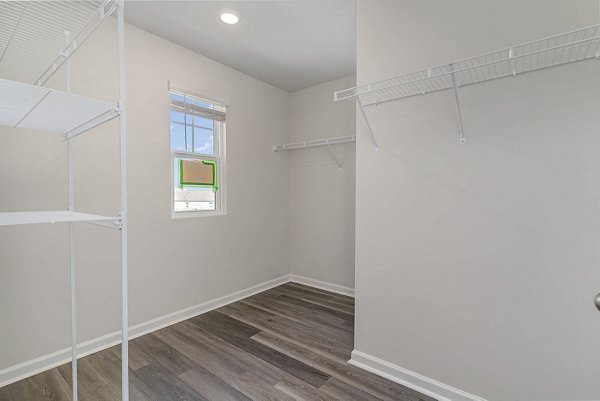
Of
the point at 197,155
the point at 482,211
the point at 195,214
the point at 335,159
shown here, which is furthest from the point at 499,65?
the point at 195,214

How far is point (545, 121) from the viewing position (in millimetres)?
1345

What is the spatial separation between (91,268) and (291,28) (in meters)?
2.42

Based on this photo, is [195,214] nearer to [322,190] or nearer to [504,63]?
[322,190]

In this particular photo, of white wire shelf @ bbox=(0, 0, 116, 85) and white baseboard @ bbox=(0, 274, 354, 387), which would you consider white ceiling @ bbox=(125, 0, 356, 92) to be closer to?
white wire shelf @ bbox=(0, 0, 116, 85)

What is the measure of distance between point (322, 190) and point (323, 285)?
1169mm

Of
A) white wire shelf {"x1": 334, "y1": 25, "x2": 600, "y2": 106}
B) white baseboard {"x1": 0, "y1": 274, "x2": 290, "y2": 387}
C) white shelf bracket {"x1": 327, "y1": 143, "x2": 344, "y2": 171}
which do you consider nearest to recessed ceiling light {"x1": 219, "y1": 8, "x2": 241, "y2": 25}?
white wire shelf {"x1": 334, "y1": 25, "x2": 600, "y2": 106}

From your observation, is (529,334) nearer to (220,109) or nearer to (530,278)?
(530,278)

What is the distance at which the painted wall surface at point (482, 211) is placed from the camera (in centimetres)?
129

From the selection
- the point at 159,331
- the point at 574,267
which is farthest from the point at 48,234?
the point at 574,267

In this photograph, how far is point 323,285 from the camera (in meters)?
3.55

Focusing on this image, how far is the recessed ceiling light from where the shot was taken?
2117 mm

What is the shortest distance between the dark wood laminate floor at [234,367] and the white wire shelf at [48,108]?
154cm

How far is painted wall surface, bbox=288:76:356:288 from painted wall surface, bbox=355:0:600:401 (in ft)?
4.51

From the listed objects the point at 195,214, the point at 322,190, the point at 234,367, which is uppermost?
the point at 322,190
